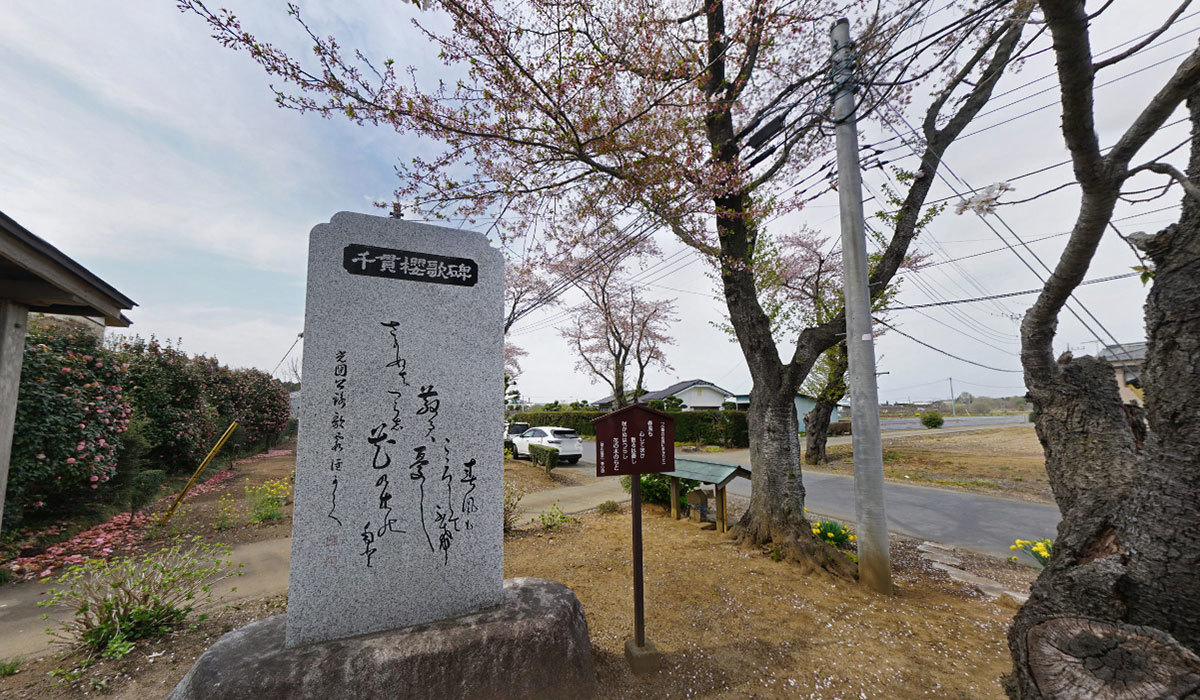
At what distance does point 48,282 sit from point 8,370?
1129 millimetres

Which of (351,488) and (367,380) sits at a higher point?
(367,380)

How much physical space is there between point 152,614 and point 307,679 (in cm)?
219

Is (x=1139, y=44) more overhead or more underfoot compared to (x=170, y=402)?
more overhead

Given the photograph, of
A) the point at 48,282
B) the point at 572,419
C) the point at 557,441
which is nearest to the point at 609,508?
the point at 48,282

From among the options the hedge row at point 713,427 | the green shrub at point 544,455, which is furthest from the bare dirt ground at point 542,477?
the hedge row at point 713,427

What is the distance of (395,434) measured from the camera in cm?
264

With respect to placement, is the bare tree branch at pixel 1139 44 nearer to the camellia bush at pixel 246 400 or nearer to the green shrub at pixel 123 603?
the green shrub at pixel 123 603

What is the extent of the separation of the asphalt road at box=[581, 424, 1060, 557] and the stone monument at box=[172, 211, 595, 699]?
5.75 m

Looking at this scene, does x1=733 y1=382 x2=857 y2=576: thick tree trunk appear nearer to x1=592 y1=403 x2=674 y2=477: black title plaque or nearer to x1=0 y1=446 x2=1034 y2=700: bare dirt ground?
x1=0 y1=446 x2=1034 y2=700: bare dirt ground

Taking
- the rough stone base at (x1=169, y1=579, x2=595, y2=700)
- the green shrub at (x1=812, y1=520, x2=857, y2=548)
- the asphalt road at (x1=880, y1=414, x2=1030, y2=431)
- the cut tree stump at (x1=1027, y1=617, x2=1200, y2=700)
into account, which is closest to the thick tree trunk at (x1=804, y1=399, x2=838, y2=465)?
the green shrub at (x1=812, y1=520, x2=857, y2=548)

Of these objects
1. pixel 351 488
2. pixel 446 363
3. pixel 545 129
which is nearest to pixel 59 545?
pixel 351 488

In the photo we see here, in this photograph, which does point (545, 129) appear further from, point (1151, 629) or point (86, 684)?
point (86, 684)

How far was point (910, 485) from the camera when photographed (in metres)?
10.6

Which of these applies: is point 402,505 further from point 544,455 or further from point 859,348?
point 544,455
